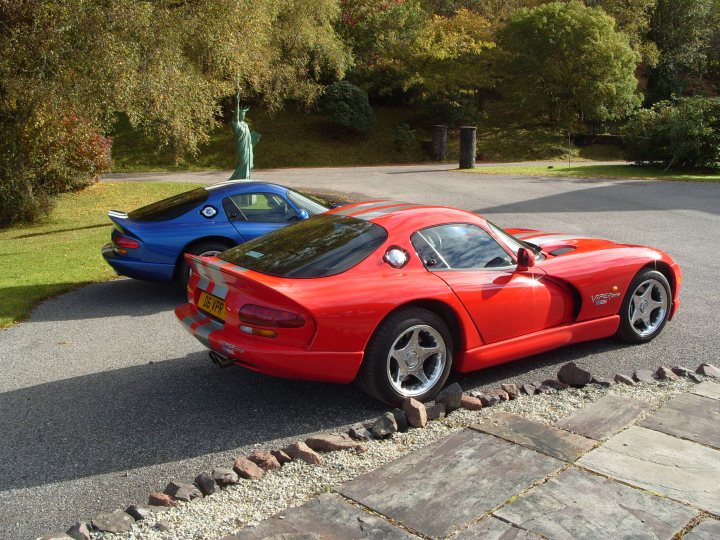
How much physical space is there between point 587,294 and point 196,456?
3.27m

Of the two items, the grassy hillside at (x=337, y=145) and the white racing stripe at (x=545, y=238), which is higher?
the grassy hillside at (x=337, y=145)

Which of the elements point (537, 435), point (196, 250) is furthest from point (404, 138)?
point (537, 435)

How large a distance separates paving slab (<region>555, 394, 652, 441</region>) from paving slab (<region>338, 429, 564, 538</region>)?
0.47 metres

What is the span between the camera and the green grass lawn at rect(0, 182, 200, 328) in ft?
29.4

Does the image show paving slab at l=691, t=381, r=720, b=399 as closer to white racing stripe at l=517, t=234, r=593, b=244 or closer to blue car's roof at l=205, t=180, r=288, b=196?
white racing stripe at l=517, t=234, r=593, b=244

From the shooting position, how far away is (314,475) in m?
3.77

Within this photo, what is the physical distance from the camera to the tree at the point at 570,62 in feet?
111

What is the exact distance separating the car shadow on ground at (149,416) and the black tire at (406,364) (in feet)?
0.86

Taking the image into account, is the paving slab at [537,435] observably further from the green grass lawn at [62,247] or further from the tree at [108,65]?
the tree at [108,65]

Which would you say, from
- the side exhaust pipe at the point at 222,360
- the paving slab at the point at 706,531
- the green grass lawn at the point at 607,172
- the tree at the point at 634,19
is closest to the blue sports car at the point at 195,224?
the side exhaust pipe at the point at 222,360

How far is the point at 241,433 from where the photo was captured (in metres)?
4.54

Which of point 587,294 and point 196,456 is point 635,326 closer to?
point 587,294

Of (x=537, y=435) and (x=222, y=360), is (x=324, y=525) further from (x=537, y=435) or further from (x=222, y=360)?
(x=222, y=360)

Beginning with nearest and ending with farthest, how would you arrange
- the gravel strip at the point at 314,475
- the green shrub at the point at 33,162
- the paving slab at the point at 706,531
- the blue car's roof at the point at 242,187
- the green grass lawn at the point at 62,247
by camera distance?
the paving slab at the point at 706,531 → the gravel strip at the point at 314,475 → the blue car's roof at the point at 242,187 → the green grass lawn at the point at 62,247 → the green shrub at the point at 33,162
